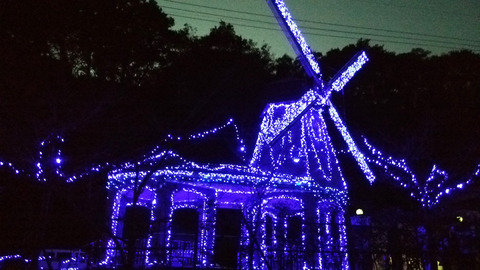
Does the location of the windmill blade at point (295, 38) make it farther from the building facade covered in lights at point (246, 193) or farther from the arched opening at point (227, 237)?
the arched opening at point (227, 237)

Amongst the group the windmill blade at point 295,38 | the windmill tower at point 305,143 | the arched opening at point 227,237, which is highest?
the windmill blade at point 295,38

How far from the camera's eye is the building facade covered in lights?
1317 cm

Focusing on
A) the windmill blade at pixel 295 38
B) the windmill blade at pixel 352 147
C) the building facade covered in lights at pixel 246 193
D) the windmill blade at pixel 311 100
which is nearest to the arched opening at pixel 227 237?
the building facade covered in lights at pixel 246 193

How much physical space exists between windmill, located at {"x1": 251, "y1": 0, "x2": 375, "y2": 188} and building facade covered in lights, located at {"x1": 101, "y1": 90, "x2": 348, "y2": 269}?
4 cm

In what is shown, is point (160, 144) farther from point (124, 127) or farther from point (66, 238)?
point (66, 238)

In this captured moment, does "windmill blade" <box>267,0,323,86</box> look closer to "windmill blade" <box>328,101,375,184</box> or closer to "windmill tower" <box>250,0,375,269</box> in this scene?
"windmill tower" <box>250,0,375,269</box>

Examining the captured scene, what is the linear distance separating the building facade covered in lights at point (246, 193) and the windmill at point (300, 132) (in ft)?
0.13

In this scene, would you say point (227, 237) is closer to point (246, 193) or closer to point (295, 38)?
point (246, 193)

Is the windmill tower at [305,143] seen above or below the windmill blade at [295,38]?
below

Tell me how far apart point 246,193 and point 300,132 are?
3.36 m

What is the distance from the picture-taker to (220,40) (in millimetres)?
24594

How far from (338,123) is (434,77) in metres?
7.51

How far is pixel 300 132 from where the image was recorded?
17.1 meters

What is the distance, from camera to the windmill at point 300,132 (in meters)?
16.5
